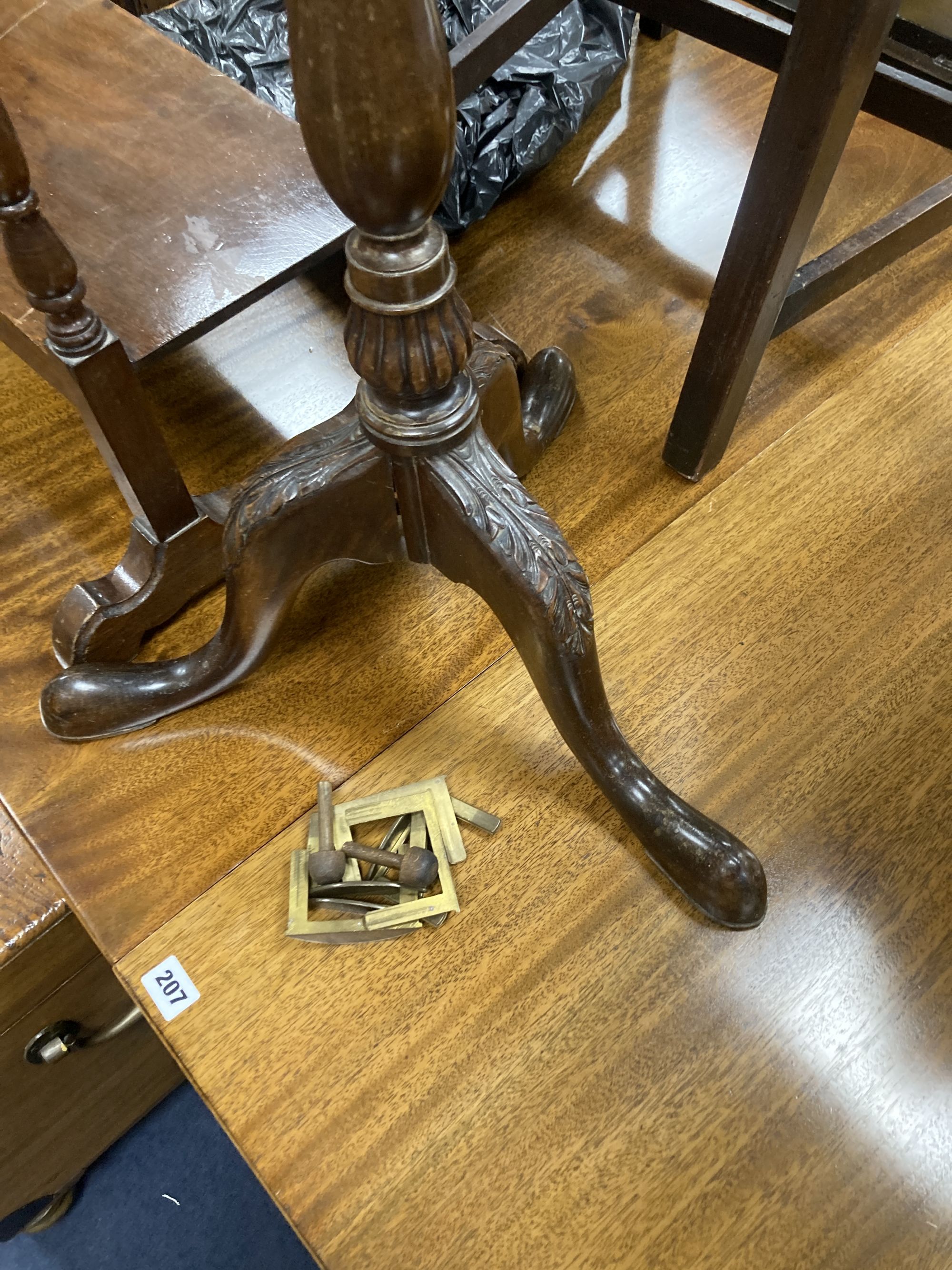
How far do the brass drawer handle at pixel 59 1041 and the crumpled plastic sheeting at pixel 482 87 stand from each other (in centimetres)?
94

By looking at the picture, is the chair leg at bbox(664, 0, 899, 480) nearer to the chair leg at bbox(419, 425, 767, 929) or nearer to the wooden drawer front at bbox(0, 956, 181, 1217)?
the chair leg at bbox(419, 425, 767, 929)

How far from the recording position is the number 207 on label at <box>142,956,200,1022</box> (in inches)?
27.5

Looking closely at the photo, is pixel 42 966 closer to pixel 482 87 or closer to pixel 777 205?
pixel 777 205

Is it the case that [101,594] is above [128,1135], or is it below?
above

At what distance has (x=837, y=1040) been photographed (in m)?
0.68

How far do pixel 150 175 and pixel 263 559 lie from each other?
0.37 m

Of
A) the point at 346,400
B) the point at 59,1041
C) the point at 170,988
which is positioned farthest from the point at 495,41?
the point at 59,1041

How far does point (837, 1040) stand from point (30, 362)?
770 mm

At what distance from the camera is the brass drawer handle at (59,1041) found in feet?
2.91

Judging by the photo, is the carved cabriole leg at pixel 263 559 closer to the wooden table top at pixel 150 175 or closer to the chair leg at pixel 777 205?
the wooden table top at pixel 150 175

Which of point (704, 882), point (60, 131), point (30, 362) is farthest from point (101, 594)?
point (704, 882)

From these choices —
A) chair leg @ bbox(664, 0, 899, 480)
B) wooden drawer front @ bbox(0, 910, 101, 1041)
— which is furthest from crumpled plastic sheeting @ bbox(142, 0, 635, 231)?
wooden drawer front @ bbox(0, 910, 101, 1041)

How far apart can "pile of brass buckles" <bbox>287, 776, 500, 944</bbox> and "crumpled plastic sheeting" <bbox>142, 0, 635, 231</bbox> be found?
0.71 metres

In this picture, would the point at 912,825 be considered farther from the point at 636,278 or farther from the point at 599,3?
the point at 599,3
